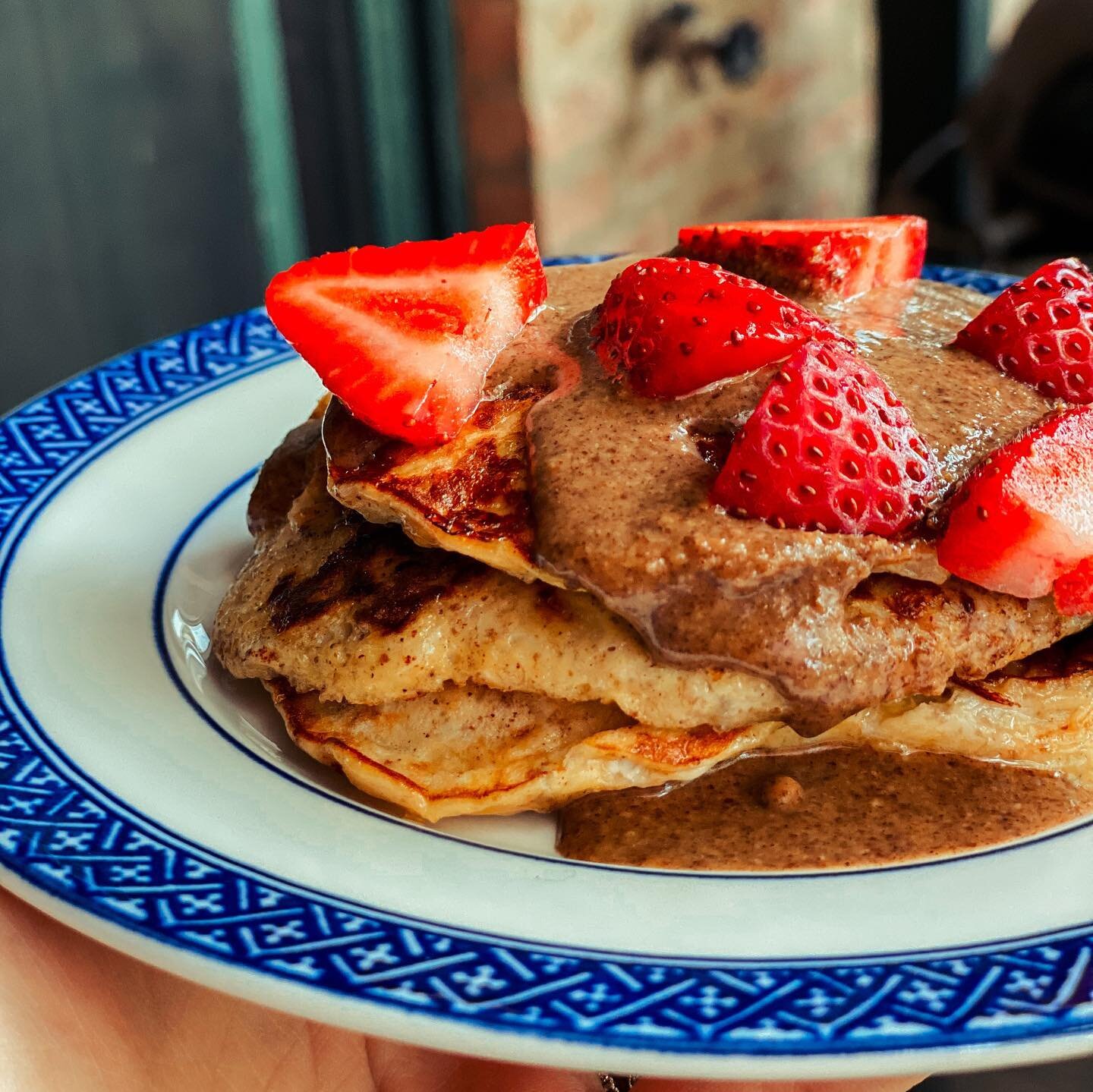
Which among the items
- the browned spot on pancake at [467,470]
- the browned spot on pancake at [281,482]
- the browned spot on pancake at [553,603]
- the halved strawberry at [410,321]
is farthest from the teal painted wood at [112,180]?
the browned spot on pancake at [553,603]

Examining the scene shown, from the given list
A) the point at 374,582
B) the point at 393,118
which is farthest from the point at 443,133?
the point at 374,582

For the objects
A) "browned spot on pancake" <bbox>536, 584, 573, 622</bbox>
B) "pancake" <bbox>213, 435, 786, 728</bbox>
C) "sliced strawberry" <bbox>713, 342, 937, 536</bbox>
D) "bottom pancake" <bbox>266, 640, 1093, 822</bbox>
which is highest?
"sliced strawberry" <bbox>713, 342, 937, 536</bbox>

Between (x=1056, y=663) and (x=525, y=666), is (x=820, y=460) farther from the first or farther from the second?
(x=1056, y=663)

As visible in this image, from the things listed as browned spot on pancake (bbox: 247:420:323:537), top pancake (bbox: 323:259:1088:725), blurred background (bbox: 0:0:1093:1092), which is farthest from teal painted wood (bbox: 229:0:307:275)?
top pancake (bbox: 323:259:1088:725)

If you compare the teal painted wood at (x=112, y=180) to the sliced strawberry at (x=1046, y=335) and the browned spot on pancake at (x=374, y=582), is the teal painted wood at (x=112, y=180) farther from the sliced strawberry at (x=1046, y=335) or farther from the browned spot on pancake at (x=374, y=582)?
the sliced strawberry at (x=1046, y=335)

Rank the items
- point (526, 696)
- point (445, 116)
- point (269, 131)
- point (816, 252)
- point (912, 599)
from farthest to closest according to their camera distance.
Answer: point (445, 116), point (269, 131), point (816, 252), point (526, 696), point (912, 599)

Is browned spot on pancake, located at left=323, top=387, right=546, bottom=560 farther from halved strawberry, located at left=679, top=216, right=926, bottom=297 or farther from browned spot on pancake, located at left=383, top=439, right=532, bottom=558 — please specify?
halved strawberry, located at left=679, top=216, right=926, bottom=297
